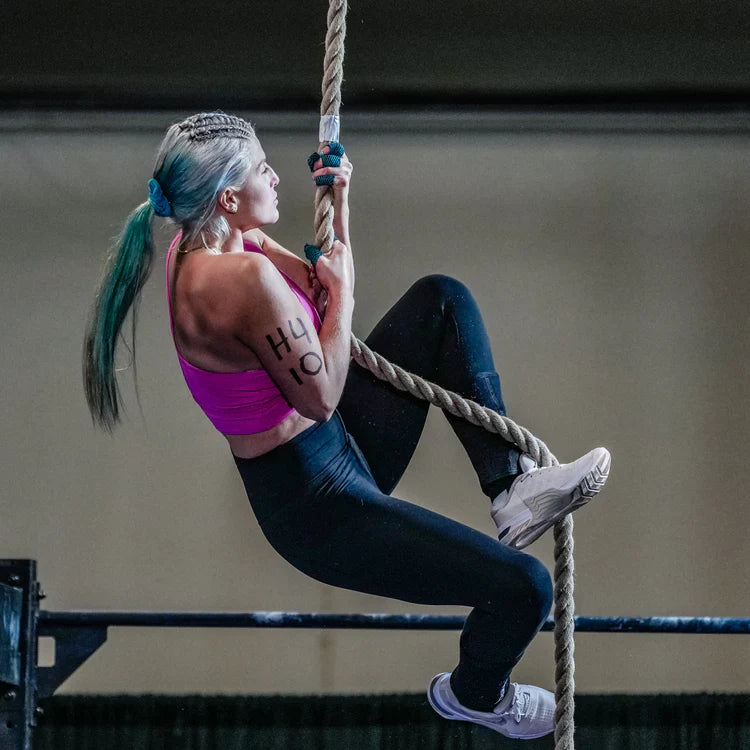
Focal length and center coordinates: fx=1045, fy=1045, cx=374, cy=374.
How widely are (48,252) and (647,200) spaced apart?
2595 millimetres

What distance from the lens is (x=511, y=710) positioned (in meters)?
1.74

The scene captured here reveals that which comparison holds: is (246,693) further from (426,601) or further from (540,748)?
(426,601)

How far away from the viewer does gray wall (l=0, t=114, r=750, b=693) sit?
428cm

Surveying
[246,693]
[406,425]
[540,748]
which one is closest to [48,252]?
[246,693]

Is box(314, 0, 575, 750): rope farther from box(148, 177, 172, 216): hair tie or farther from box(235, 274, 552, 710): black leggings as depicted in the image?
box(148, 177, 172, 216): hair tie

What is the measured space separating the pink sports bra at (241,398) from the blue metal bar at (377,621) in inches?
39.9

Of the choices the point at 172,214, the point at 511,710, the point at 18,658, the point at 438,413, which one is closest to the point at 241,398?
the point at 172,214

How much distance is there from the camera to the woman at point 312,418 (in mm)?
1576

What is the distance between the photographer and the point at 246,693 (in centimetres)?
422

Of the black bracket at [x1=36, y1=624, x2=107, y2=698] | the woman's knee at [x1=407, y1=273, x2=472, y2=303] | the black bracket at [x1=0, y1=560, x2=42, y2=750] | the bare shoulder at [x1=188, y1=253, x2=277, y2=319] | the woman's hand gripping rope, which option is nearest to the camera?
the bare shoulder at [x1=188, y1=253, x2=277, y2=319]

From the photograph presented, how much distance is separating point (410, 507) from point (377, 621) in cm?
101

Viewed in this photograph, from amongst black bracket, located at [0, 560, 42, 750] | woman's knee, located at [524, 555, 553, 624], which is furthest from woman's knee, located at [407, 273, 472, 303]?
black bracket, located at [0, 560, 42, 750]

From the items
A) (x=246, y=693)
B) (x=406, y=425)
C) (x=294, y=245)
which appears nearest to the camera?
(x=406, y=425)

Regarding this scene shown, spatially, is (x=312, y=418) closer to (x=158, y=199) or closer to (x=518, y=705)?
(x=158, y=199)
